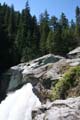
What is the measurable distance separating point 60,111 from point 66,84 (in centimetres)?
620

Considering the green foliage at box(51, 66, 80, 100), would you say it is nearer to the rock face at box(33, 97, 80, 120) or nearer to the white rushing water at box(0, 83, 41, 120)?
the white rushing water at box(0, 83, 41, 120)

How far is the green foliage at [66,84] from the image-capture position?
18.2 m

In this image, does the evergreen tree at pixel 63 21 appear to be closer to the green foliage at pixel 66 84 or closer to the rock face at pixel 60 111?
the green foliage at pixel 66 84

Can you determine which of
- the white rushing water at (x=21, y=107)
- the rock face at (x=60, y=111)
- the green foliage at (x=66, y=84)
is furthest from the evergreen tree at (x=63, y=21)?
the rock face at (x=60, y=111)

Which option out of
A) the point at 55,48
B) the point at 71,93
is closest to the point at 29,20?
the point at 55,48

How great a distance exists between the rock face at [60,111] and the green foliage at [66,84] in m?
4.72

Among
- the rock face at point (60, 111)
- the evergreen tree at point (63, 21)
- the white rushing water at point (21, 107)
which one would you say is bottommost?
the rock face at point (60, 111)

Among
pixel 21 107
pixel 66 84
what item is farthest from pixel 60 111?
pixel 21 107

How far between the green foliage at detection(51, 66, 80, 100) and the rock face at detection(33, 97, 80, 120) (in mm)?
4719

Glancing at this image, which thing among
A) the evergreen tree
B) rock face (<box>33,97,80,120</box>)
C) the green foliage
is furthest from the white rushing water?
the evergreen tree

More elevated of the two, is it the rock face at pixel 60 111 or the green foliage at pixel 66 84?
the green foliage at pixel 66 84

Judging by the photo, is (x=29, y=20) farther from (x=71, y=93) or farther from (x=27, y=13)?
(x=71, y=93)

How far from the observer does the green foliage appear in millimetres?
18203

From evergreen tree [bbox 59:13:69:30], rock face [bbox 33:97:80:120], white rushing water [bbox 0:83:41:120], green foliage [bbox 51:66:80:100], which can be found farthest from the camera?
evergreen tree [bbox 59:13:69:30]
